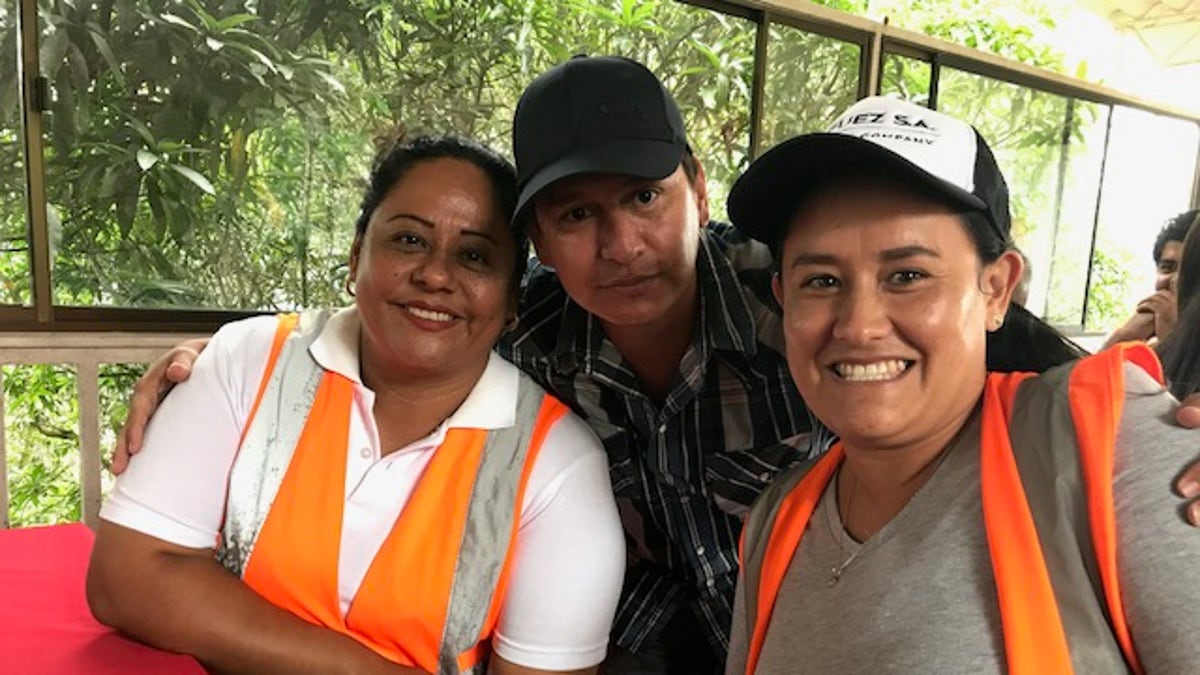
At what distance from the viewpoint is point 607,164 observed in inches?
50.9

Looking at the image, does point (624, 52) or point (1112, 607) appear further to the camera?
point (624, 52)

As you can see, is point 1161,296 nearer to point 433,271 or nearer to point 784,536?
point 784,536

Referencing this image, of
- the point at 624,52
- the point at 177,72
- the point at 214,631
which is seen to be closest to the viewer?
the point at 214,631

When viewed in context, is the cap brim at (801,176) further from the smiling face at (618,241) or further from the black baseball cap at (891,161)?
the smiling face at (618,241)

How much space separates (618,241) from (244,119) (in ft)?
5.92

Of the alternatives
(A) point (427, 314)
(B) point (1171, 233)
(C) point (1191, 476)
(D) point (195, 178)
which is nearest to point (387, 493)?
(A) point (427, 314)

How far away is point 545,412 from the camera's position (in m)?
1.38

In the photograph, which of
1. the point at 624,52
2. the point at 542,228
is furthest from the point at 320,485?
the point at 624,52

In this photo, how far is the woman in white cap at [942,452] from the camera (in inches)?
29.3

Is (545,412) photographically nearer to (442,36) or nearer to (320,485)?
(320,485)

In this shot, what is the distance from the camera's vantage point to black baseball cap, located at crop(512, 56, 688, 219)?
1.31 m

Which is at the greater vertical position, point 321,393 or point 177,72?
point 177,72

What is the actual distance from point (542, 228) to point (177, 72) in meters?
1.72

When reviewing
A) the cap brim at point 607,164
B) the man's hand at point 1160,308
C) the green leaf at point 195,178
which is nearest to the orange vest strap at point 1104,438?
the cap brim at point 607,164
